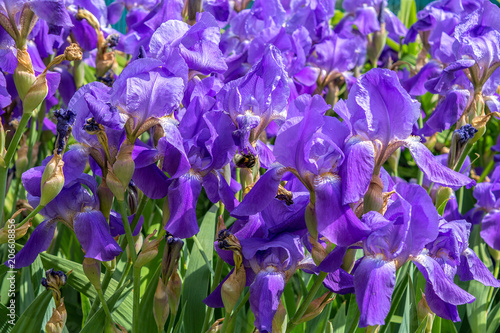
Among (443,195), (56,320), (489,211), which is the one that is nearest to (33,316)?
(56,320)

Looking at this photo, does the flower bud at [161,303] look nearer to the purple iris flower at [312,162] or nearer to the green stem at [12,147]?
the purple iris flower at [312,162]

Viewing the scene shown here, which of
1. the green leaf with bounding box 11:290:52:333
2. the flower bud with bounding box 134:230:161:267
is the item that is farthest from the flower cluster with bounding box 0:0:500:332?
the green leaf with bounding box 11:290:52:333

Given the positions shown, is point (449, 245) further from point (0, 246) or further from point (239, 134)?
point (0, 246)

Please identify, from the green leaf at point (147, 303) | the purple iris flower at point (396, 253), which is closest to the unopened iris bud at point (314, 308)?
the purple iris flower at point (396, 253)

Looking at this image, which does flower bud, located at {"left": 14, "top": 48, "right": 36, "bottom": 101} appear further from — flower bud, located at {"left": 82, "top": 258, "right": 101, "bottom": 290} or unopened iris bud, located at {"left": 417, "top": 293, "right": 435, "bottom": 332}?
unopened iris bud, located at {"left": 417, "top": 293, "right": 435, "bottom": 332}

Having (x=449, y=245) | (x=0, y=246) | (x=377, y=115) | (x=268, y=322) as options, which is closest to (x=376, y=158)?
(x=377, y=115)

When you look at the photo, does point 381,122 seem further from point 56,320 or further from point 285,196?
point 56,320
